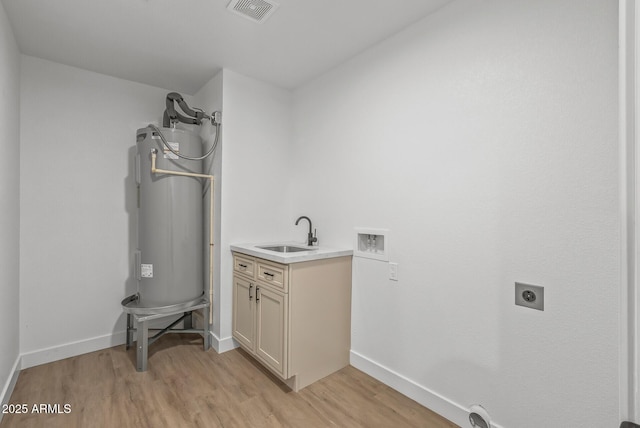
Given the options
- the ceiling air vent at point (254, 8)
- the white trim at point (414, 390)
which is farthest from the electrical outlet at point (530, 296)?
the ceiling air vent at point (254, 8)

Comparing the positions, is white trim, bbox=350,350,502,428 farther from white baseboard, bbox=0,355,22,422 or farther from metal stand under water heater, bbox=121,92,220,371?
white baseboard, bbox=0,355,22,422

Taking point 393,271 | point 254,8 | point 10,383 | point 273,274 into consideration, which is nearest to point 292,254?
point 273,274

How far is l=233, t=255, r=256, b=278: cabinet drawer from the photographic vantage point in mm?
2425

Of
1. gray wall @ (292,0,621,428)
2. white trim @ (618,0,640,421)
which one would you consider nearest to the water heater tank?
gray wall @ (292,0,621,428)

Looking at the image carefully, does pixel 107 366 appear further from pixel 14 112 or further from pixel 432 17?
pixel 432 17

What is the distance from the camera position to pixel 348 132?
8.15 feet

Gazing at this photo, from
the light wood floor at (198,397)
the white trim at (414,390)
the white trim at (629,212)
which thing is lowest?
the light wood floor at (198,397)

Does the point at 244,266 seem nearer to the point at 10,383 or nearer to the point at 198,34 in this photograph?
the point at 10,383

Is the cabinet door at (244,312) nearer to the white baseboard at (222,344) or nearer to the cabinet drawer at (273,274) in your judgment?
the white baseboard at (222,344)

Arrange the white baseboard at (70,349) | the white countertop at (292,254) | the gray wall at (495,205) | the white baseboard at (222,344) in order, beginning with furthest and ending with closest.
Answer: the white baseboard at (222,344) < the white baseboard at (70,349) < the white countertop at (292,254) < the gray wall at (495,205)

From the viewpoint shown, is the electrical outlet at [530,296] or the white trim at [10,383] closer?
the electrical outlet at [530,296]

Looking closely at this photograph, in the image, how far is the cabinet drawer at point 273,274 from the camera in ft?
6.76

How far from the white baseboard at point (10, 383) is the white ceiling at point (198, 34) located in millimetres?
2351

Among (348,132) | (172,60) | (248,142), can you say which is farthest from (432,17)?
(172,60)
